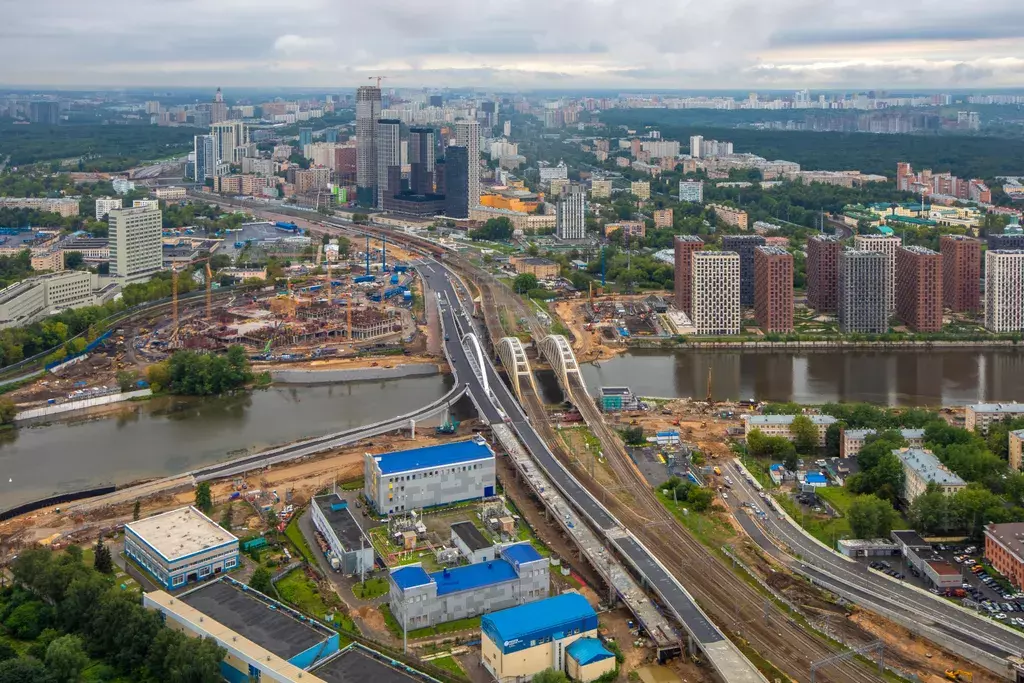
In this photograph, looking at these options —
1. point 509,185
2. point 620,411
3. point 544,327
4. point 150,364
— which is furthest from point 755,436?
point 509,185

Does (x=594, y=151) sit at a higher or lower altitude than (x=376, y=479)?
higher

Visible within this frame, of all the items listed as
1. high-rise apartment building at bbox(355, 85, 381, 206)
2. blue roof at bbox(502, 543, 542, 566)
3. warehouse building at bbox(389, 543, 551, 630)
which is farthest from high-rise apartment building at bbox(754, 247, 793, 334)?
high-rise apartment building at bbox(355, 85, 381, 206)

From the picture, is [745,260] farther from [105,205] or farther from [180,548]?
[105,205]

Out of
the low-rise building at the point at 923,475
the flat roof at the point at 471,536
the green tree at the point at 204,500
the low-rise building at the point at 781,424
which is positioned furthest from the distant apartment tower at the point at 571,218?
the flat roof at the point at 471,536

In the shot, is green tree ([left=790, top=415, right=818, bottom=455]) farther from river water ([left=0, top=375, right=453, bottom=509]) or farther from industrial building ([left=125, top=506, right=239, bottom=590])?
industrial building ([left=125, top=506, right=239, bottom=590])

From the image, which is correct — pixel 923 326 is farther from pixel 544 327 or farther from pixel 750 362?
pixel 544 327

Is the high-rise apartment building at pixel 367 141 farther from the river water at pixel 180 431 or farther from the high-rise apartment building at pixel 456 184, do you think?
the river water at pixel 180 431
